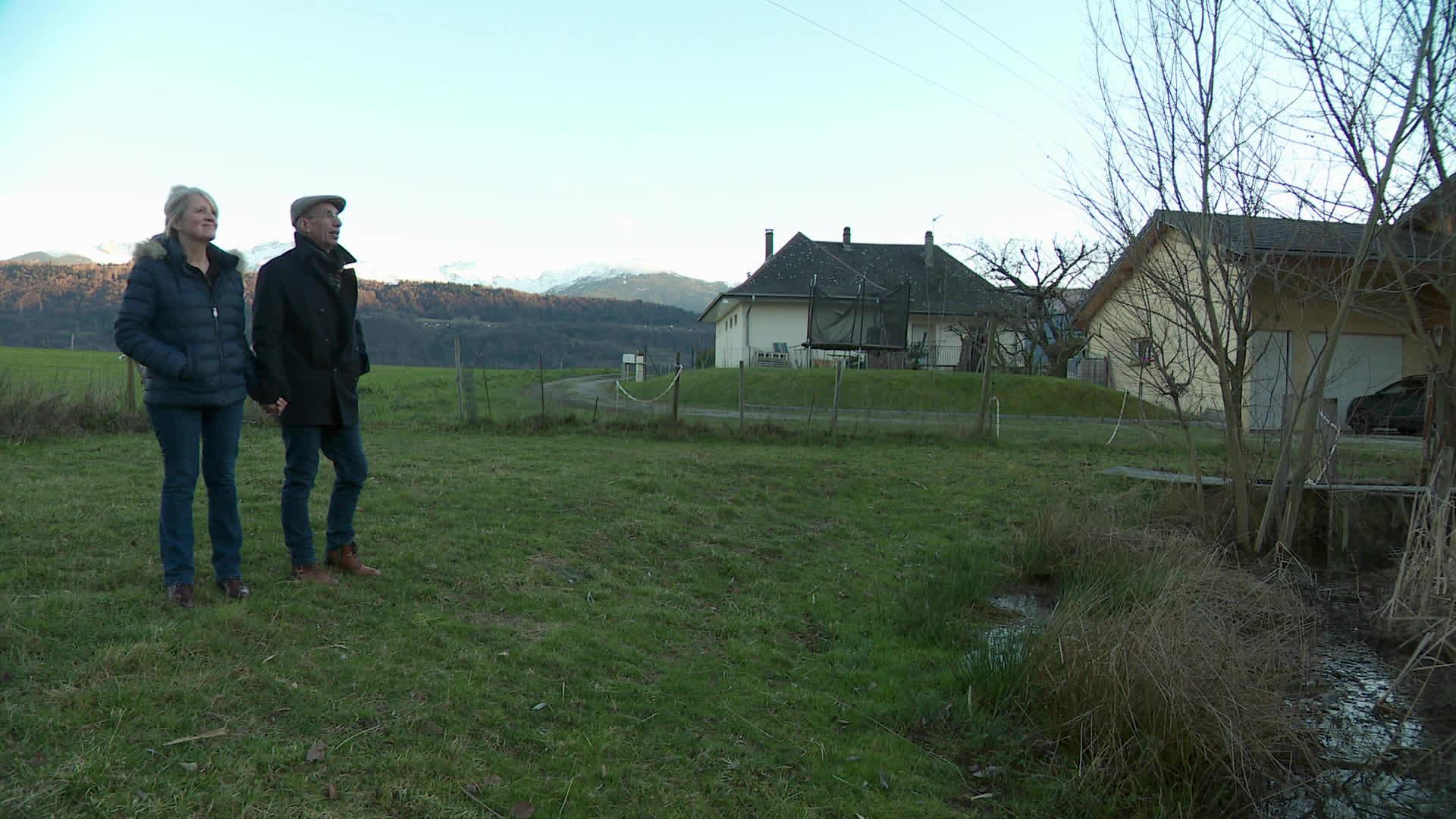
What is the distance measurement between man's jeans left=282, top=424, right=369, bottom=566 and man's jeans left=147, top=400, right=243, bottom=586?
0.31m

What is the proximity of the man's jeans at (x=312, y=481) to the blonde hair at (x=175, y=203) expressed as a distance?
1037mm

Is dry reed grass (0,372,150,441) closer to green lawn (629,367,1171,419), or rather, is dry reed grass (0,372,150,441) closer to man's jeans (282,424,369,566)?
man's jeans (282,424,369,566)

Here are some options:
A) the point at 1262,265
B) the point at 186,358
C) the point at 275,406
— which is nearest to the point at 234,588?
the point at 275,406

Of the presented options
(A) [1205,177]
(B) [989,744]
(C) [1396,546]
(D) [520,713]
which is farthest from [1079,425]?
(D) [520,713]

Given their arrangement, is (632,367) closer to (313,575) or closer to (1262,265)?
(1262,265)

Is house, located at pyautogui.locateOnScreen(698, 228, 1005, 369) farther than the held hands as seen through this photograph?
Yes

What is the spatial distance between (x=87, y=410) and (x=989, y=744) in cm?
1162

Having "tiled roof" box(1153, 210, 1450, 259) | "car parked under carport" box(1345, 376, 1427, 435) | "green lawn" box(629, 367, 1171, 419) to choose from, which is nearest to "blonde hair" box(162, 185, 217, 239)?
"tiled roof" box(1153, 210, 1450, 259)

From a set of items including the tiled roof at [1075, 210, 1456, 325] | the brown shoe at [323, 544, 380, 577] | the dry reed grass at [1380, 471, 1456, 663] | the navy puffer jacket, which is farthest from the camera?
the tiled roof at [1075, 210, 1456, 325]

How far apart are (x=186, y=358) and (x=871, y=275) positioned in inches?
1571

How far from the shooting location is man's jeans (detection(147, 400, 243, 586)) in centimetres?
425

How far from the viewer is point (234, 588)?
14.7 ft

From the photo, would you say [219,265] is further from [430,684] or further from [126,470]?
[126,470]

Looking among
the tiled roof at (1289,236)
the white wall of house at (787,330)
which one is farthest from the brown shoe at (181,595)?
the white wall of house at (787,330)
